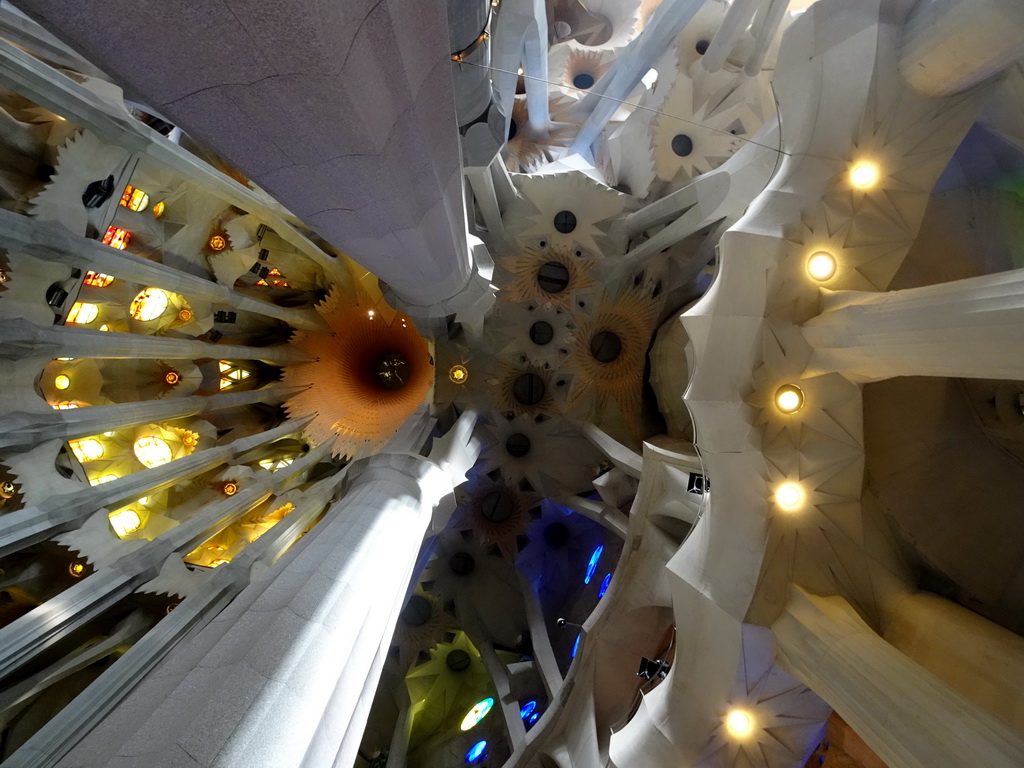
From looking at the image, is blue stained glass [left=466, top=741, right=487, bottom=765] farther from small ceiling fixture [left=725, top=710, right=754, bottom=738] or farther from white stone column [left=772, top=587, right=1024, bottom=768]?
white stone column [left=772, top=587, right=1024, bottom=768]

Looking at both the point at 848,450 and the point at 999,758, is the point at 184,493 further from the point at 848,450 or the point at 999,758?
the point at 999,758

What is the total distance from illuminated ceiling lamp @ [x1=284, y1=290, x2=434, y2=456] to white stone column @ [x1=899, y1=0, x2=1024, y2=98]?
7.12 meters

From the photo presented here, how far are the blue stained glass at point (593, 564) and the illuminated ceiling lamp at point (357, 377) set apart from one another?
4.43 metres

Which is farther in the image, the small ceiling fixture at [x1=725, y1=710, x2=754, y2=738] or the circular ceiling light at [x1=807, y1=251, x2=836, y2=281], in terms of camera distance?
the small ceiling fixture at [x1=725, y1=710, x2=754, y2=738]

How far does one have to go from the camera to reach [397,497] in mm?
4590

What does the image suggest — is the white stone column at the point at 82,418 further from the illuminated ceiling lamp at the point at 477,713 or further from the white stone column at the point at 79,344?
the illuminated ceiling lamp at the point at 477,713

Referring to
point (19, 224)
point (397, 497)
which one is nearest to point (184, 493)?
point (19, 224)

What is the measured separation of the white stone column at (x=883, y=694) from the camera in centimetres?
249

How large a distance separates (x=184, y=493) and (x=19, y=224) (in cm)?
507

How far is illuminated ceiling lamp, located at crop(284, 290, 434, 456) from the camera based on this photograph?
9055 mm

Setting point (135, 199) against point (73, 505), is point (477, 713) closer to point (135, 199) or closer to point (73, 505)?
point (73, 505)

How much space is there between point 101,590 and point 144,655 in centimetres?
80

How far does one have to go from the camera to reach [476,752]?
9.18 m

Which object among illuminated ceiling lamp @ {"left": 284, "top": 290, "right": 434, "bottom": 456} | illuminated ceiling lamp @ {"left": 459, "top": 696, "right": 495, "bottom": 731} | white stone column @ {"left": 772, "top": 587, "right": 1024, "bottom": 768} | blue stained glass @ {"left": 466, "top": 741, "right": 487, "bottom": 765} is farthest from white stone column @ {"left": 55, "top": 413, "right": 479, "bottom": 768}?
illuminated ceiling lamp @ {"left": 459, "top": 696, "right": 495, "bottom": 731}
